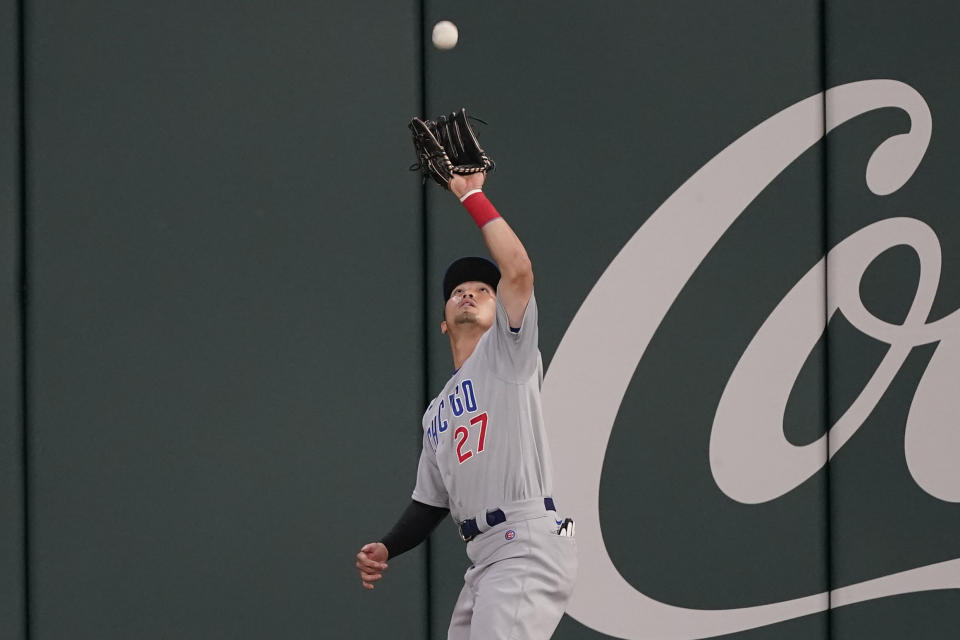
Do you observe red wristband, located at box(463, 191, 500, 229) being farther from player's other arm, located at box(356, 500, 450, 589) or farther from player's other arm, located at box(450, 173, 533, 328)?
player's other arm, located at box(356, 500, 450, 589)

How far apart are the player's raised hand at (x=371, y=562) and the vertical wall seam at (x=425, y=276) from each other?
834 millimetres

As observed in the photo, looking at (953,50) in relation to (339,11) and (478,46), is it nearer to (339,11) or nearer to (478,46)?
(478,46)

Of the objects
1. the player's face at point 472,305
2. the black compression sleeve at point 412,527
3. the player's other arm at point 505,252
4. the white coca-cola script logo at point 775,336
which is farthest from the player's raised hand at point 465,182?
the white coca-cola script logo at point 775,336

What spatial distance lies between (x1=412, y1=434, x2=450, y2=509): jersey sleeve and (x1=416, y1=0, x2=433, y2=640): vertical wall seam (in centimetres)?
67

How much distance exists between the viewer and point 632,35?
12.5 feet

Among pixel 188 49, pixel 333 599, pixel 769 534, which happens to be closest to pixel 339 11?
pixel 188 49

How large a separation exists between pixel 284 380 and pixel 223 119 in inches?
35.1

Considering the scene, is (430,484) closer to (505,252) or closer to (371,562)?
(371,562)

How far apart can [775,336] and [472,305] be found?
52.1 inches

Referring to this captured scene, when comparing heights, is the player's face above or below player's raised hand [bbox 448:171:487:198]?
below

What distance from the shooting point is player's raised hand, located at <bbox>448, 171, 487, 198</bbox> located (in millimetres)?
2631

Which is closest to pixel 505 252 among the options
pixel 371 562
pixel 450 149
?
pixel 450 149

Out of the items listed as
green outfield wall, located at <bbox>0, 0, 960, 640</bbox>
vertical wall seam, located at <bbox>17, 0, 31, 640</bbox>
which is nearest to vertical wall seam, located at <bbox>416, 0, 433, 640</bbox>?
green outfield wall, located at <bbox>0, 0, 960, 640</bbox>

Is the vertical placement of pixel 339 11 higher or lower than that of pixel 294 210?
higher
